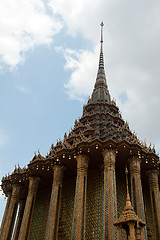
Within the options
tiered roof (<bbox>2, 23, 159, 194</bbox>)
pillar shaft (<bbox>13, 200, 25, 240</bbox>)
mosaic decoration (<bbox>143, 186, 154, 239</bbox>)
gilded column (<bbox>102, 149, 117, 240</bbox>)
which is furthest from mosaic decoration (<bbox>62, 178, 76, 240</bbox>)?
mosaic decoration (<bbox>143, 186, 154, 239</bbox>)

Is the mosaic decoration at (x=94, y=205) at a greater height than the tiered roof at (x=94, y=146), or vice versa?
the tiered roof at (x=94, y=146)

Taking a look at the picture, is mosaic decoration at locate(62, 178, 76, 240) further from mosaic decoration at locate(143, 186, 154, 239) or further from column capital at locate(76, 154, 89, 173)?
mosaic decoration at locate(143, 186, 154, 239)

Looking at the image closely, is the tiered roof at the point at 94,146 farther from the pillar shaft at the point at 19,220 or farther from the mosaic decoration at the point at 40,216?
the mosaic decoration at the point at 40,216

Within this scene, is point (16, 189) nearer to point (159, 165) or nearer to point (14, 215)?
point (14, 215)

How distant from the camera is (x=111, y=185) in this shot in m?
17.9

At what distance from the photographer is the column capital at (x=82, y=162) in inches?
787

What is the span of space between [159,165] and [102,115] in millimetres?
9458

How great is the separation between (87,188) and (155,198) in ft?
19.4

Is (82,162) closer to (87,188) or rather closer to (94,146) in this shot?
(94,146)

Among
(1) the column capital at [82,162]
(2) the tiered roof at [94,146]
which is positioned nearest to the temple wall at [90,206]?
(2) the tiered roof at [94,146]

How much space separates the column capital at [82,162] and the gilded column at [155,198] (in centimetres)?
625

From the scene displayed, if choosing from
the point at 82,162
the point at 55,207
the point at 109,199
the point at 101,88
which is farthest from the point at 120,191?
the point at 101,88

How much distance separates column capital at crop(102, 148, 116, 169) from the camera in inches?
754

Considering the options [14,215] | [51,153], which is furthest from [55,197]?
[14,215]
